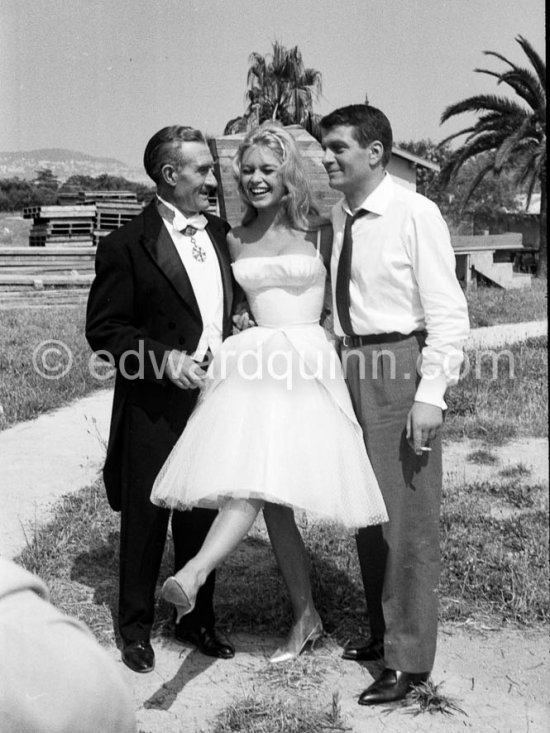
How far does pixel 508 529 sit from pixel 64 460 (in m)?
3.32

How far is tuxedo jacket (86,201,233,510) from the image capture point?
11.3ft

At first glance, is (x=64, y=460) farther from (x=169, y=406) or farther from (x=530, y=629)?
(x=530, y=629)

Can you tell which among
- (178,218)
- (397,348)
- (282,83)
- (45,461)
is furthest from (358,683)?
(282,83)

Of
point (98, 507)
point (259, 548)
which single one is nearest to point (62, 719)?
point (259, 548)

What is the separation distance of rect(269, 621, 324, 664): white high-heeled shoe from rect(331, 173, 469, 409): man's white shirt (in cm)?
113

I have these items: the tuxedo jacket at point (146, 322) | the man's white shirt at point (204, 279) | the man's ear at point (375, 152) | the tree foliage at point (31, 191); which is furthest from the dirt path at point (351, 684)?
the tree foliage at point (31, 191)

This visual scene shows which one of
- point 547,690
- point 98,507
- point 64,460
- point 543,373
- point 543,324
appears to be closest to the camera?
point 547,690

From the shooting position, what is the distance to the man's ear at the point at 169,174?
11.3 feet

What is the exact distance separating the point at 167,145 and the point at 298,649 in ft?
6.56

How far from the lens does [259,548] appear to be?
4961 mm

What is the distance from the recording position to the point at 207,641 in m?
3.71

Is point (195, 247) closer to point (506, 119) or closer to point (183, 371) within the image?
point (183, 371)

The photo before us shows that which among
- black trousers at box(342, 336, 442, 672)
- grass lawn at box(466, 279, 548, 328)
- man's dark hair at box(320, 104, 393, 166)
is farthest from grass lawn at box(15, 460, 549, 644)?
grass lawn at box(466, 279, 548, 328)

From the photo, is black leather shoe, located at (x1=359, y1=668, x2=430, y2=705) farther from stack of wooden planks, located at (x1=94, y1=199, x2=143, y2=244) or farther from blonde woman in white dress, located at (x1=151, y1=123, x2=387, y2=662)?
stack of wooden planks, located at (x1=94, y1=199, x2=143, y2=244)
